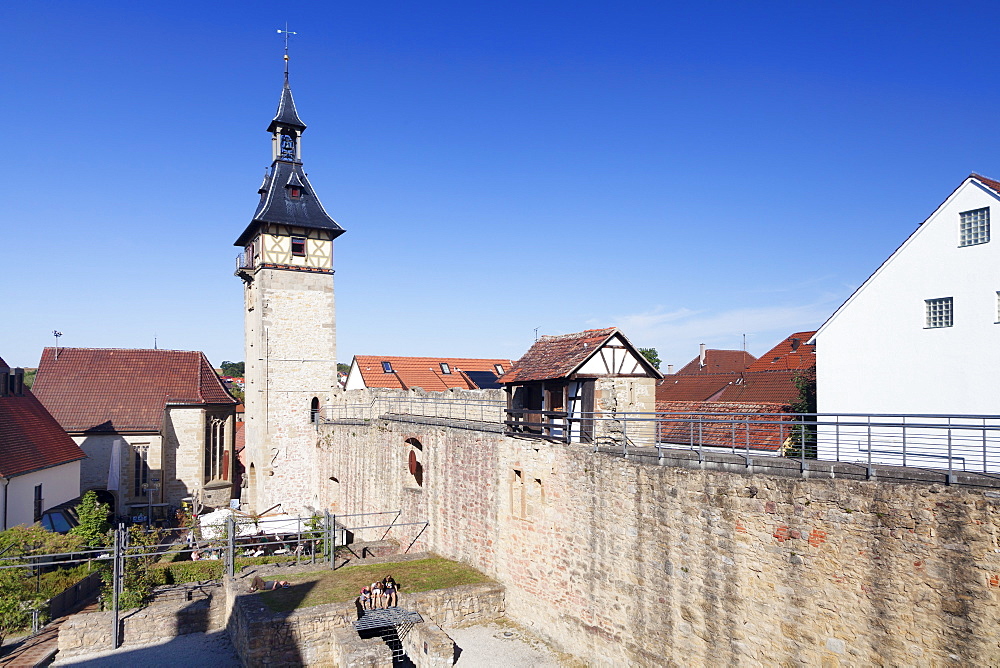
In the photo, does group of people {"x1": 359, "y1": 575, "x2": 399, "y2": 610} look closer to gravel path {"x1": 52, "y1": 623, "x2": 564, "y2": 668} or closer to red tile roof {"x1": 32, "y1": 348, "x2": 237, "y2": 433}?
gravel path {"x1": 52, "y1": 623, "x2": 564, "y2": 668}

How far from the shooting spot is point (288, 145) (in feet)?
103

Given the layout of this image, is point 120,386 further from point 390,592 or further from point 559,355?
point 559,355

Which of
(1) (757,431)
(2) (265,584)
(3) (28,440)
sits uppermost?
(1) (757,431)

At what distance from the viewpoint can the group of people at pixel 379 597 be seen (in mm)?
14438

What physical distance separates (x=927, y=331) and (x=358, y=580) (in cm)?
1548

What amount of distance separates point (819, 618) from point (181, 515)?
83.1 feet

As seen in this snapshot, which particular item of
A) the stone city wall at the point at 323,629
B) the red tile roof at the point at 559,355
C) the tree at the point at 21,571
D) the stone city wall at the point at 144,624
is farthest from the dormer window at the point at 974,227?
the tree at the point at 21,571

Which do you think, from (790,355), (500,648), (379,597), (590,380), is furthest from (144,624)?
(790,355)

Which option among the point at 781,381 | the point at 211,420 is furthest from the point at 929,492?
the point at 211,420

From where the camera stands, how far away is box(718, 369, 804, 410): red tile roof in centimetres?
2655

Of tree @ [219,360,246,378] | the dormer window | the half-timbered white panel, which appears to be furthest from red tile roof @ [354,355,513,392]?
tree @ [219,360,246,378]

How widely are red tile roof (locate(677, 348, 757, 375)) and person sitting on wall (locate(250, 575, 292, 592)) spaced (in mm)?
37240

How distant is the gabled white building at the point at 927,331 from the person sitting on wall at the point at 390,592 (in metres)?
10.3

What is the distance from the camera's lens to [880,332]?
18297 mm
